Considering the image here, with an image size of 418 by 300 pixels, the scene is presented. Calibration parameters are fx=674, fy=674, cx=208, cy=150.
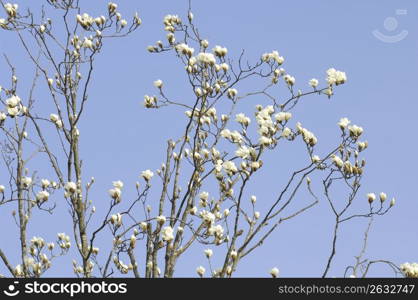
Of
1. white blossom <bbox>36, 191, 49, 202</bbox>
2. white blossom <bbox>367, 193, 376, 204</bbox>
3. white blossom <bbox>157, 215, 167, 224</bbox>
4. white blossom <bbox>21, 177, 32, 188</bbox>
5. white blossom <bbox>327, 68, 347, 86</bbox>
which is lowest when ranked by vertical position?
white blossom <bbox>157, 215, 167, 224</bbox>

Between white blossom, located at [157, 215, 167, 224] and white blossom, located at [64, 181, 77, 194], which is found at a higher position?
white blossom, located at [64, 181, 77, 194]

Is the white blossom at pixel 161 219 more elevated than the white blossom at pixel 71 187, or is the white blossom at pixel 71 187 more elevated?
the white blossom at pixel 71 187

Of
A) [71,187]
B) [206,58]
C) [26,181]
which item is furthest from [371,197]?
[26,181]

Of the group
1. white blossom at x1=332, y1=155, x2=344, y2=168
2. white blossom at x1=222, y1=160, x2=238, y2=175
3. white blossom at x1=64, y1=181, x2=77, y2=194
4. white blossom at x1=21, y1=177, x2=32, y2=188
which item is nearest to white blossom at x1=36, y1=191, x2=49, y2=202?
white blossom at x1=64, y1=181, x2=77, y2=194

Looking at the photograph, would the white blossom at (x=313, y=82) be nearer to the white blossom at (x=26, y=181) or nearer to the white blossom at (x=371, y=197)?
the white blossom at (x=371, y=197)

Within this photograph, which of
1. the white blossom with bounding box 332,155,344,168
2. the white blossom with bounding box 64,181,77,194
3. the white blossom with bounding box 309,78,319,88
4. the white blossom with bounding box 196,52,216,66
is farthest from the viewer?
the white blossom with bounding box 309,78,319,88

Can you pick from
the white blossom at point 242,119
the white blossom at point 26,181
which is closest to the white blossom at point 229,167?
the white blossom at point 242,119

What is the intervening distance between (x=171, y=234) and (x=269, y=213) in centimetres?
94

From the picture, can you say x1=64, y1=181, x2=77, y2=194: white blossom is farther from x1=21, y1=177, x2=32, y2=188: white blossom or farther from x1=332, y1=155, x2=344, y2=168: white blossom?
x1=332, y1=155, x2=344, y2=168: white blossom

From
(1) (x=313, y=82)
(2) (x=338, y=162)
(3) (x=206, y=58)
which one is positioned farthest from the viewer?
(1) (x=313, y=82)

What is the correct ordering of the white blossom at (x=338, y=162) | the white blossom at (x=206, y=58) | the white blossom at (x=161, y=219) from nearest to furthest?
the white blossom at (x=161, y=219), the white blossom at (x=338, y=162), the white blossom at (x=206, y=58)

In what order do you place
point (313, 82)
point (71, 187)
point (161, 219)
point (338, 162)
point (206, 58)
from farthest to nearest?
point (313, 82), point (206, 58), point (338, 162), point (71, 187), point (161, 219)

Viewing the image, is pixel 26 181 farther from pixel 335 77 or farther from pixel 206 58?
pixel 335 77

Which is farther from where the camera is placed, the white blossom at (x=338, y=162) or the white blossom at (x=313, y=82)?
the white blossom at (x=313, y=82)
